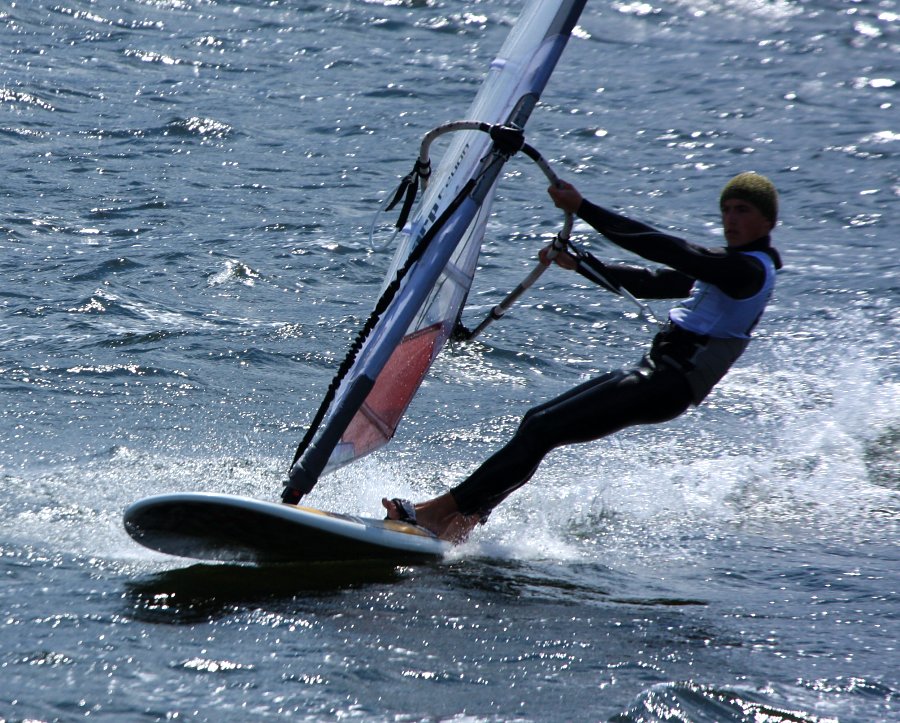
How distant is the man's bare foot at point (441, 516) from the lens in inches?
207

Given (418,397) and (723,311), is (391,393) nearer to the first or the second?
(723,311)

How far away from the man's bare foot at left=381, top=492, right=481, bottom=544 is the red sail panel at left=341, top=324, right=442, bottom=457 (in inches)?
12.1

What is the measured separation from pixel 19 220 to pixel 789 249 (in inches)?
240

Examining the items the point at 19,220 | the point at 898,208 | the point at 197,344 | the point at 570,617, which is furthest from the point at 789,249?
the point at 570,617

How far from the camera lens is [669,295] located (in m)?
5.54

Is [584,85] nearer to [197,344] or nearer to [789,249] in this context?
[789,249]

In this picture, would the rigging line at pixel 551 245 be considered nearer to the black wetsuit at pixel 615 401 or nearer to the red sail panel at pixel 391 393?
the black wetsuit at pixel 615 401

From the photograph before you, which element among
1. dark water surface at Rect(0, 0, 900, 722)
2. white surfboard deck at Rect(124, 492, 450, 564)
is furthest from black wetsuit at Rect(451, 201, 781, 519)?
white surfboard deck at Rect(124, 492, 450, 564)

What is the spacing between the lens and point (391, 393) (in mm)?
5617

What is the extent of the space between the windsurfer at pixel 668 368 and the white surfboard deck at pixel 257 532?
305 mm

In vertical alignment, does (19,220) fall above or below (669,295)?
below

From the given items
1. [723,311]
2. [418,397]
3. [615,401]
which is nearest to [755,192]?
[723,311]

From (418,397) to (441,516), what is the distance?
2.18 m

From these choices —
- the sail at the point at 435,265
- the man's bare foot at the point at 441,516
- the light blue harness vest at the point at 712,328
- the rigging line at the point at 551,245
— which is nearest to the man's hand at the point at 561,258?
the rigging line at the point at 551,245
